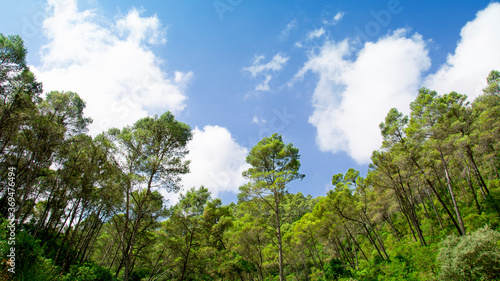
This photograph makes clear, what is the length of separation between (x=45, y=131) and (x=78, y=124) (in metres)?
2.88

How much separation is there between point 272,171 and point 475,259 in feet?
34.1

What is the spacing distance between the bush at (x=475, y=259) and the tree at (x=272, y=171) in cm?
820

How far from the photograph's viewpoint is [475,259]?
9.33 metres

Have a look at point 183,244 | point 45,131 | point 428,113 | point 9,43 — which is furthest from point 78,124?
point 428,113

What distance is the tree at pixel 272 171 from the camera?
1423cm

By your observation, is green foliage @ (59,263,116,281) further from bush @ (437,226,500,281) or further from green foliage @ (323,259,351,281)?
bush @ (437,226,500,281)

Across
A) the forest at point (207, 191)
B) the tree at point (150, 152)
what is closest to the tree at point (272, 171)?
the forest at point (207, 191)

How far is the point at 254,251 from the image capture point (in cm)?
2334

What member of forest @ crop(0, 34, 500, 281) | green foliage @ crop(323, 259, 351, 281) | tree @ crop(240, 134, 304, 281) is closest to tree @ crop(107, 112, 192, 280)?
forest @ crop(0, 34, 500, 281)

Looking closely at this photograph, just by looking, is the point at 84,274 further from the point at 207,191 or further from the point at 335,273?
the point at 335,273

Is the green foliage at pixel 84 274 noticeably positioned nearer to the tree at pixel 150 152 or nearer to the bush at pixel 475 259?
the tree at pixel 150 152

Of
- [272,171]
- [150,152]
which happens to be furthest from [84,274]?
[272,171]

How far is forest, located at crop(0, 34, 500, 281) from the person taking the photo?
11328mm

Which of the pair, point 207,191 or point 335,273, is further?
point 207,191
